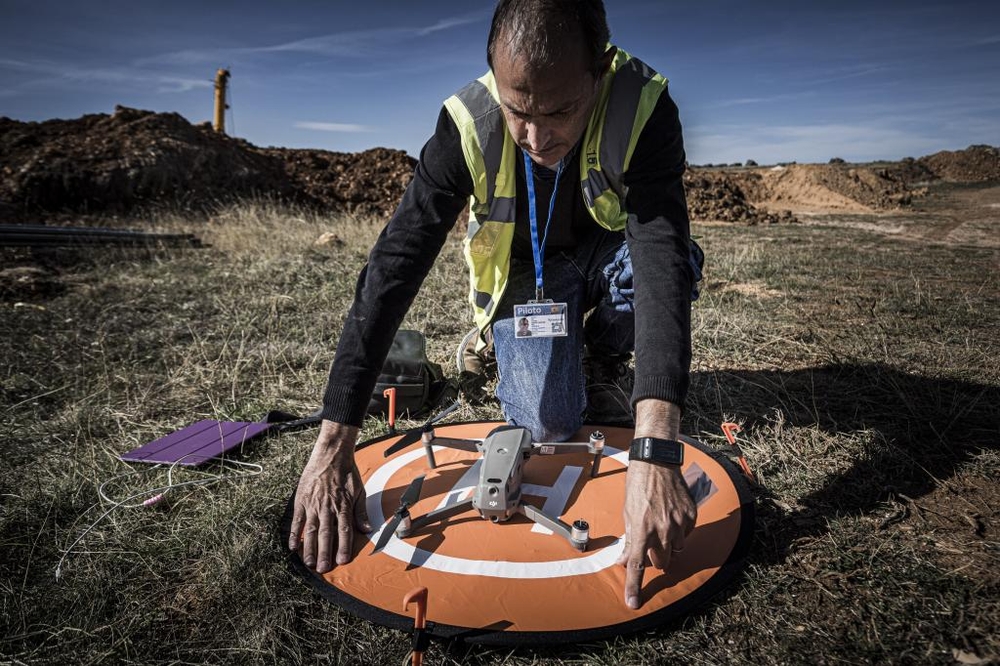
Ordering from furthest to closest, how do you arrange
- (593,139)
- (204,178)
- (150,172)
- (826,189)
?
1. (826,189)
2. (204,178)
3. (150,172)
4. (593,139)

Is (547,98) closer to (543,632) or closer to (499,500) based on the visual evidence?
(499,500)

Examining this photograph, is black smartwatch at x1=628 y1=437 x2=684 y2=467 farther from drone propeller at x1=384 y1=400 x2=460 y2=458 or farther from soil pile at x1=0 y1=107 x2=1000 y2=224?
soil pile at x1=0 y1=107 x2=1000 y2=224

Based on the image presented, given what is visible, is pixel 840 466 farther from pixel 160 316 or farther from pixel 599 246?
pixel 160 316

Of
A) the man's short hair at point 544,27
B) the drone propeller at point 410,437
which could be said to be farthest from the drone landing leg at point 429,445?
the man's short hair at point 544,27

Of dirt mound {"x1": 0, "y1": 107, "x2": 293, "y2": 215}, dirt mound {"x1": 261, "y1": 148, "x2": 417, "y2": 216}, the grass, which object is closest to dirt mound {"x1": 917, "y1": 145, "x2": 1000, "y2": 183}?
dirt mound {"x1": 261, "y1": 148, "x2": 417, "y2": 216}

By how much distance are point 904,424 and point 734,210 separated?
12.6 meters

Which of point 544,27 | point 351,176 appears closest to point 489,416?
point 544,27

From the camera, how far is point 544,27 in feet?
4.69

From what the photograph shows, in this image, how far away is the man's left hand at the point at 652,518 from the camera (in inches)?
52.1

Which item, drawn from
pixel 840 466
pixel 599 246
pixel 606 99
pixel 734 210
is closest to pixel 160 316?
pixel 599 246

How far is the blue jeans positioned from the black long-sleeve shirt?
0.49 metres

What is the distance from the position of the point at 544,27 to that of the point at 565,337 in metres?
1.22

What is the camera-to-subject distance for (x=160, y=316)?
14.5ft

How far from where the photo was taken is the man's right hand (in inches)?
62.1
